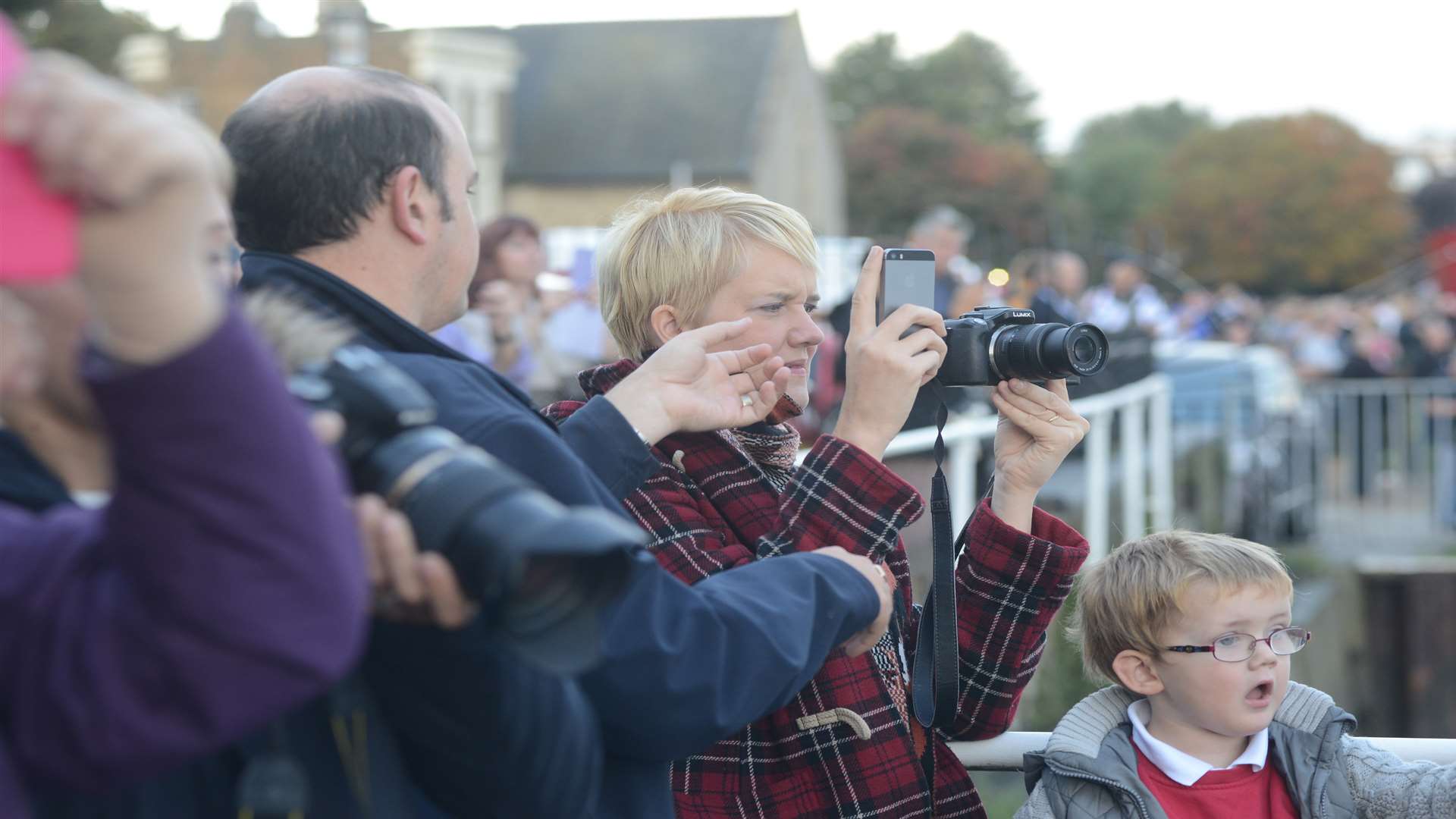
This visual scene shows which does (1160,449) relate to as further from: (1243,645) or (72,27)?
(72,27)

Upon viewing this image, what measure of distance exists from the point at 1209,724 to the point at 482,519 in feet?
5.25

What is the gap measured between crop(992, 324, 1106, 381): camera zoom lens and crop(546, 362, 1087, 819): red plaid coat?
9.9 inches

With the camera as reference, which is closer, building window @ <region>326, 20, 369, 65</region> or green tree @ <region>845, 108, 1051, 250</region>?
building window @ <region>326, 20, 369, 65</region>

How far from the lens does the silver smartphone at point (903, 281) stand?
2.42m

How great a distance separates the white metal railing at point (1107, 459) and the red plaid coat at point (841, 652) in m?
2.77

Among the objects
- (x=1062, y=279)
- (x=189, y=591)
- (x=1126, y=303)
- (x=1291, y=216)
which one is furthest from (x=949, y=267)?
(x=1291, y=216)

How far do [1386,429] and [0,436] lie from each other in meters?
14.1

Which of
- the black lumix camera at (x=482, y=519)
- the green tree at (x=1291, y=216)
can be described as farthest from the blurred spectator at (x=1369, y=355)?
the green tree at (x=1291, y=216)

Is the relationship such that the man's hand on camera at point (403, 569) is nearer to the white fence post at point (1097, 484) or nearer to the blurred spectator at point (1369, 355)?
the white fence post at point (1097, 484)

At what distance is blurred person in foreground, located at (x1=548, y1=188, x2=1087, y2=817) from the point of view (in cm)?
221

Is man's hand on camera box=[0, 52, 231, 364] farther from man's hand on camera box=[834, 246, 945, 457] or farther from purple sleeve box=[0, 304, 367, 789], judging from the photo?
man's hand on camera box=[834, 246, 945, 457]

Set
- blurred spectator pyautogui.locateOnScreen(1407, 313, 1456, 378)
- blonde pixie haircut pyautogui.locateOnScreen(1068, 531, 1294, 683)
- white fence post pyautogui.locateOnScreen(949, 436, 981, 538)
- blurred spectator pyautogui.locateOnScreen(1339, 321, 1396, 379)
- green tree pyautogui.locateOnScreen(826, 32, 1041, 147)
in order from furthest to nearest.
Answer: green tree pyautogui.locateOnScreen(826, 32, 1041, 147), blurred spectator pyautogui.locateOnScreen(1407, 313, 1456, 378), blurred spectator pyautogui.locateOnScreen(1339, 321, 1396, 379), white fence post pyautogui.locateOnScreen(949, 436, 981, 538), blonde pixie haircut pyautogui.locateOnScreen(1068, 531, 1294, 683)

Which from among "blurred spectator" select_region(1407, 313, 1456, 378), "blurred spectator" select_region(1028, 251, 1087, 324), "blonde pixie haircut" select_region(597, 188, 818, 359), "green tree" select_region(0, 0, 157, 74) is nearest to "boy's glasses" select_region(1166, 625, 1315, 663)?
"blonde pixie haircut" select_region(597, 188, 818, 359)

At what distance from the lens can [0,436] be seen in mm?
1382
